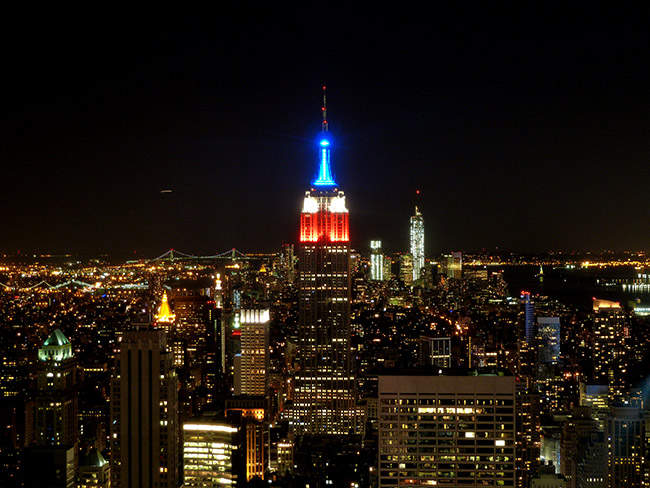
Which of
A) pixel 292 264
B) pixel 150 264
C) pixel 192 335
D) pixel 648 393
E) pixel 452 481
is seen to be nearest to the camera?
pixel 452 481

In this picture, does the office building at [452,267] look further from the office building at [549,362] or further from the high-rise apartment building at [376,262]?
the office building at [549,362]

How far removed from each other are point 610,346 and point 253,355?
299 inches

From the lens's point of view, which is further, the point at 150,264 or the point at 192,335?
the point at 192,335

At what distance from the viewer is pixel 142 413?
34.9 feet

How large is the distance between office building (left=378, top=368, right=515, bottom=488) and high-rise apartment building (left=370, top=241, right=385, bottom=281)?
10.9m

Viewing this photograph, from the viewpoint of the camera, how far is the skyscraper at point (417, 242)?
58.5ft

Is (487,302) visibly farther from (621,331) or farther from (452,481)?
(452,481)

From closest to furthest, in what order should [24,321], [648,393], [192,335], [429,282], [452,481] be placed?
[452,481]
[24,321]
[648,393]
[192,335]
[429,282]

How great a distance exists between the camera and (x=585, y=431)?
14.5 metres

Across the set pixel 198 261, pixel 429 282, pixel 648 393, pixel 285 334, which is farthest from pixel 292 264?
pixel 429 282

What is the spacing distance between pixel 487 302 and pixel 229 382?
11444mm

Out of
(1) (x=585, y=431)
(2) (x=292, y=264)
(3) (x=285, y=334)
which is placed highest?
(2) (x=292, y=264)

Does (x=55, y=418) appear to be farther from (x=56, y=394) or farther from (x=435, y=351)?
(x=435, y=351)

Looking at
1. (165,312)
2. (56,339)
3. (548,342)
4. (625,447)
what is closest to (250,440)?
(56,339)
